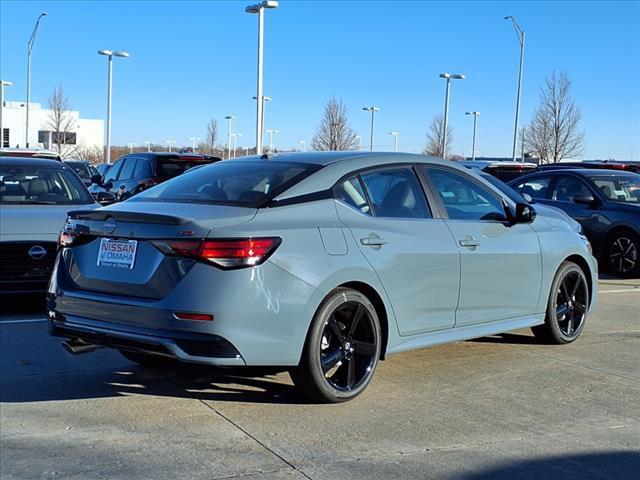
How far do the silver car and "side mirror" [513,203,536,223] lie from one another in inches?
172

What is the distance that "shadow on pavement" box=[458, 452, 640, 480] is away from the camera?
4051 millimetres

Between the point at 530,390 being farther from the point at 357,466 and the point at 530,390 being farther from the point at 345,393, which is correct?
the point at 357,466

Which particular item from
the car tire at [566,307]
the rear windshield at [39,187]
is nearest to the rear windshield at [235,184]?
the car tire at [566,307]

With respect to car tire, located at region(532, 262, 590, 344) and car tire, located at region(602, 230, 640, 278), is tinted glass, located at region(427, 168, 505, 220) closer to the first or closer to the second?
car tire, located at region(532, 262, 590, 344)

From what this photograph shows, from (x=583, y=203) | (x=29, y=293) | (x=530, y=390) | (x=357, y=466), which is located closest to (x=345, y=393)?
(x=357, y=466)

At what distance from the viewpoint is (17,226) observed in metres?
7.71

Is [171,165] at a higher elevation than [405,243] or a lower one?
higher

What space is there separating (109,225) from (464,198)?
278 centimetres

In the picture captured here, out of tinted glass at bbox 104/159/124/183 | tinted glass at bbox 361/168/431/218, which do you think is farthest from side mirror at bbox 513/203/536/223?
tinted glass at bbox 104/159/124/183

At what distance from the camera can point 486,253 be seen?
19.7 feet

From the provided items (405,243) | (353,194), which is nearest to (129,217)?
(353,194)

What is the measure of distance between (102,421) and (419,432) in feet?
6.18

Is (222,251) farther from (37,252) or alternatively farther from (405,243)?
(37,252)

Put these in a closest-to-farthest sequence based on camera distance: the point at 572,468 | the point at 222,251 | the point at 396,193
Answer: the point at 572,468
the point at 222,251
the point at 396,193
